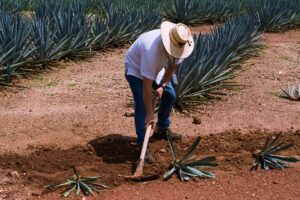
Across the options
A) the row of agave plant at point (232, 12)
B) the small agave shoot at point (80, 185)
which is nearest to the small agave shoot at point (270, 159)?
the small agave shoot at point (80, 185)

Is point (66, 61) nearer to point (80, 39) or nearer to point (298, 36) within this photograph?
point (80, 39)

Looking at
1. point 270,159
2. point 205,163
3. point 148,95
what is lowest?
point 270,159

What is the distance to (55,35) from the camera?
8.09 metres

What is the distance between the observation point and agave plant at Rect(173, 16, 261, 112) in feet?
19.5

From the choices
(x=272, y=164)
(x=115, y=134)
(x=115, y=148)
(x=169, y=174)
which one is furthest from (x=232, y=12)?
(x=169, y=174)

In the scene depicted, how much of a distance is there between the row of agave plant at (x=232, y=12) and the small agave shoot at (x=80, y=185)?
861cm

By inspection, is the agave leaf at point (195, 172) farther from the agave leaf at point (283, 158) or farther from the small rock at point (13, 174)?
the small rock at point (13, 174)

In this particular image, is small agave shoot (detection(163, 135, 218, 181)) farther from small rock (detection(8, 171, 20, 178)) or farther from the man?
small rock (detection(8, 171, 20, 178))

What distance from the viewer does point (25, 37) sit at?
7.09 m

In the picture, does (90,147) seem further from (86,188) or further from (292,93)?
(292,93)

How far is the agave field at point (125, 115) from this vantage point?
4152 mm

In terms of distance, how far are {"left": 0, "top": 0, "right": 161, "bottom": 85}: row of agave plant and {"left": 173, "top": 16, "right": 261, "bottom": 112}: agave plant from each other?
179cm

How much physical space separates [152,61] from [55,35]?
4445mm

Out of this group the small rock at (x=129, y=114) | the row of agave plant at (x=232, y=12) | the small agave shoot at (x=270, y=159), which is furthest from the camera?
the row of agave plant at (x=232, y=12)
